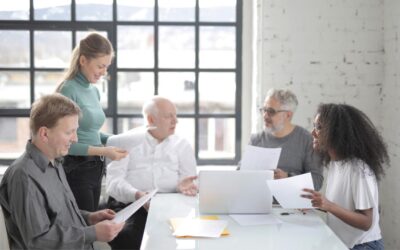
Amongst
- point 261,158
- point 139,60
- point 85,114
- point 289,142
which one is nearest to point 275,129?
point 289,142

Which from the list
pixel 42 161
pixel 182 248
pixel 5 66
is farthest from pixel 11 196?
pixel 5 66

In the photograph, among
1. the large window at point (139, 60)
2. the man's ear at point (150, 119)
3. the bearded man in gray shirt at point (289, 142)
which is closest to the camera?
the man's ear at point (150, 119)

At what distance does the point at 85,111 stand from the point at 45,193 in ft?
3.89

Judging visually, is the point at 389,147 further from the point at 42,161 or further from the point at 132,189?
the point at 42,161

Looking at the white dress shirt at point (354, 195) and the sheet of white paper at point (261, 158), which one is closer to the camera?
the white dress shirt at point (354, 195)

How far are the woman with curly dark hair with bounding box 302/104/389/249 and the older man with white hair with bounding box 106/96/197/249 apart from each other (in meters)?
0.95

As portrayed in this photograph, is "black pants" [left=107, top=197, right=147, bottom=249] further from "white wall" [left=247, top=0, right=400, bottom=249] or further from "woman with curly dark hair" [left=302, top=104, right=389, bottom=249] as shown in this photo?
"white wall" [left=247, top=0, right=400, bottom=249]

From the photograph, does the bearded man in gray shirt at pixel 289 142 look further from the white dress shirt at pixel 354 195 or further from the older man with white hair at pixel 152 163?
the white dress shirt at pixel 354 195

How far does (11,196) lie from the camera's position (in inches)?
83.6

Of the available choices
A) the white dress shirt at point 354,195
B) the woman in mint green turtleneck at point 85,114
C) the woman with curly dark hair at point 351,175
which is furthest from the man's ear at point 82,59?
the white dress shirt at point 354,195

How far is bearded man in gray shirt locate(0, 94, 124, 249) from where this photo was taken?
212cm

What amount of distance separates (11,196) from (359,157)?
62.9 inches

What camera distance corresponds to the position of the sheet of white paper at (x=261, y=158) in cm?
307

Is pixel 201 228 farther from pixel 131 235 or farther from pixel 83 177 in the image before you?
pixel 83 177
